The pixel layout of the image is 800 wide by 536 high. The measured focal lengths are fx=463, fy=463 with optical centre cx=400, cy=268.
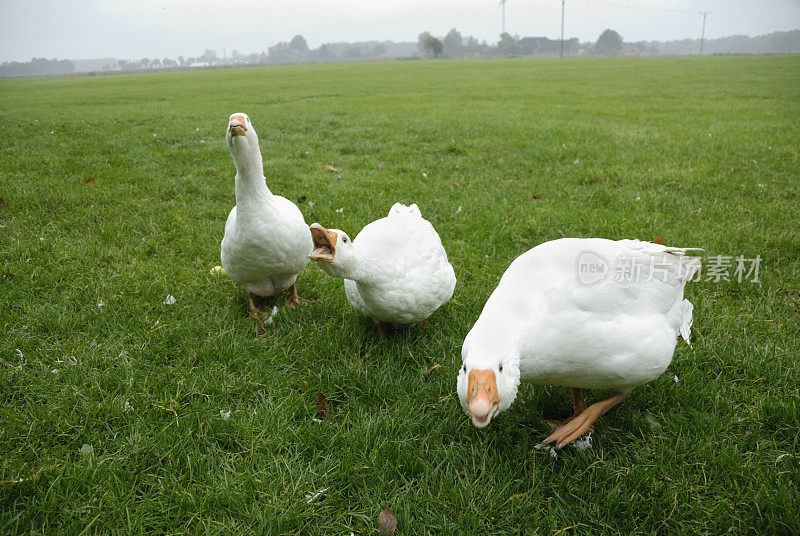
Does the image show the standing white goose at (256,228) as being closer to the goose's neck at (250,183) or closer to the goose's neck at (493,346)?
the goose's neck at (250,183)

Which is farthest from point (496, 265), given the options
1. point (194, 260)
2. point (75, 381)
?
point (75, 381)

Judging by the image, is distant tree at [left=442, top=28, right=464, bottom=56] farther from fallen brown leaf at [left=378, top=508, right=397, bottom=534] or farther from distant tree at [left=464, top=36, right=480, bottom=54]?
fallen brown leaf at [left=378, top=508, right=397, bottom=534]

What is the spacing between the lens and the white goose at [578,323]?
6.44 feet

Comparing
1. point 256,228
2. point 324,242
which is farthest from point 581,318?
point 256,228

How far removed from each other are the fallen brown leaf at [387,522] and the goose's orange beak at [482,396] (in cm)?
68

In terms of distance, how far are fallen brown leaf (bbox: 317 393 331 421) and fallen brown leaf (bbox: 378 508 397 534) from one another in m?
0.73

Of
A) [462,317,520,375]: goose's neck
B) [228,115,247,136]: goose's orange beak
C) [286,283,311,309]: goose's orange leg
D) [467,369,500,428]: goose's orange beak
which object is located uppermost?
[228,115,247,136]: goose's orange beak

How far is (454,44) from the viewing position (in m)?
143

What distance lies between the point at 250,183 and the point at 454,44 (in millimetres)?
156968

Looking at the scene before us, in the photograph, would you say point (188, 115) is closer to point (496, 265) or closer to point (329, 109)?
point (329, 109)

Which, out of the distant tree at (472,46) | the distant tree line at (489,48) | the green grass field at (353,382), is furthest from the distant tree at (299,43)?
the green grass field at (353,382)

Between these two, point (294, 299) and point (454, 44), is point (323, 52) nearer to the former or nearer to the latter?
point (454, 44)

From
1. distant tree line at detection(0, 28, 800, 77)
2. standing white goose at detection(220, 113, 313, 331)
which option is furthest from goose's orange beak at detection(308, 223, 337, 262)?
distant tree line at detection(0, 28, 800, 77)

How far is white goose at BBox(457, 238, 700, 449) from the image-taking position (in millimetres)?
1964
